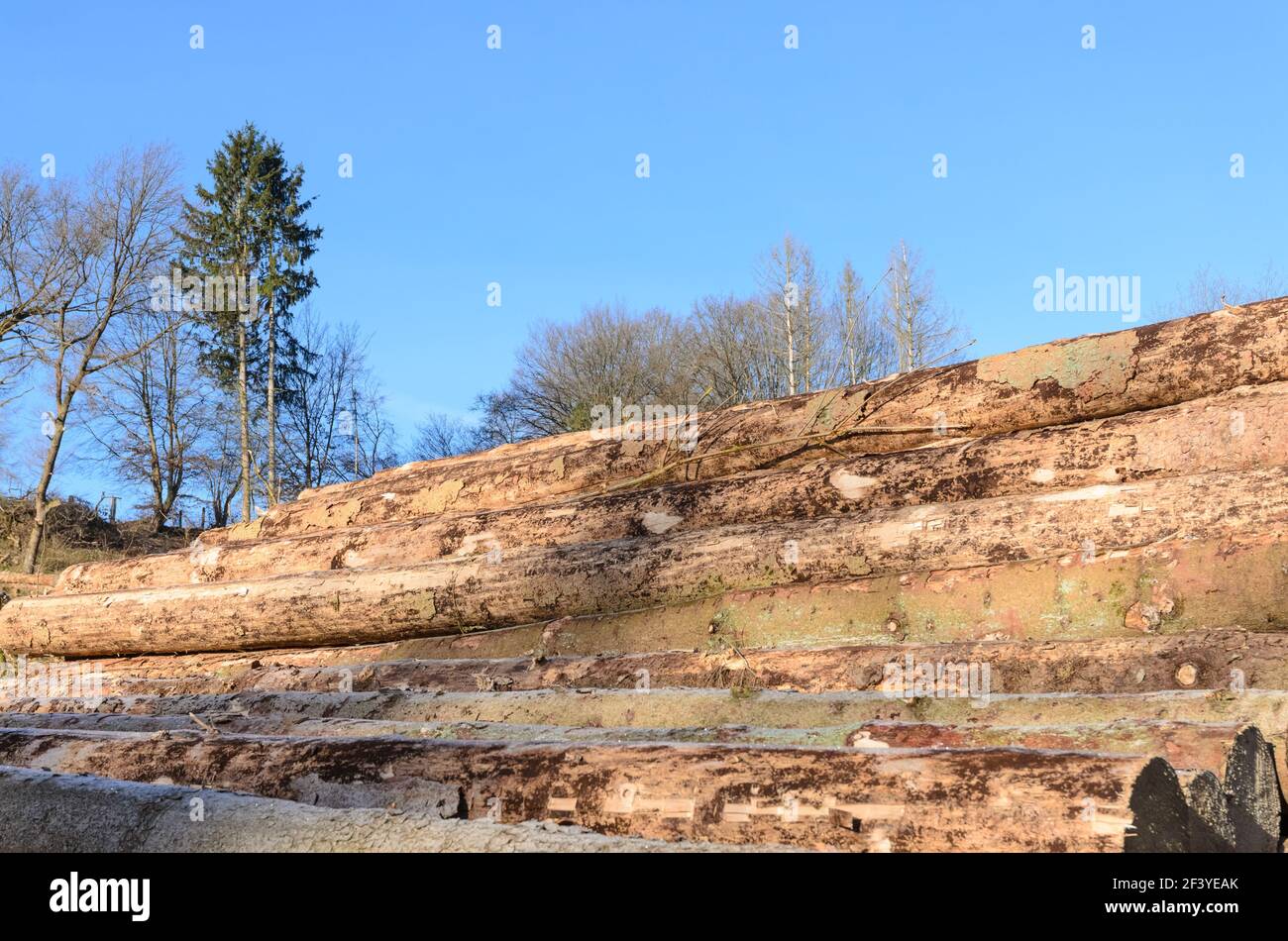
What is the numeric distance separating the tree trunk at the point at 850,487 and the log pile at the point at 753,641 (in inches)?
0.8

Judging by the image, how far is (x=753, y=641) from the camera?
18.4ft

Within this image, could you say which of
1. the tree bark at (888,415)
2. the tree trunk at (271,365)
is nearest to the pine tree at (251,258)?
the tree trunk at (271,365)

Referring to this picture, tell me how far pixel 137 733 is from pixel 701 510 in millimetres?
3425

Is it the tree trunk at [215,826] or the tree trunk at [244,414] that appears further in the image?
the tree trunk at [244,414]

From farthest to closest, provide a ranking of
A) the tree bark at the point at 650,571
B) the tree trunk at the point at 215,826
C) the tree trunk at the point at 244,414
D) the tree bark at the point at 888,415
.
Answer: the tree trunk at the point at 244,414, the tree bark at the point at 888,415, the tree bark at the point at 650,571, the tree trunk at the point at 215,826

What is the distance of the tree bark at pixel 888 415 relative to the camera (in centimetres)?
552

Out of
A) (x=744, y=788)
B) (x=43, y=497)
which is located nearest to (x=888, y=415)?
(x=744, y=788)

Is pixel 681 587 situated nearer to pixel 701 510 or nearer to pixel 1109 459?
pixel 701 510

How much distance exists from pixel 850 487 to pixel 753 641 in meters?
1.17

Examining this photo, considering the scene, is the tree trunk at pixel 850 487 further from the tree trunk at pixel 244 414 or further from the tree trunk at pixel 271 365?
the tree trunk at pixel 271 365

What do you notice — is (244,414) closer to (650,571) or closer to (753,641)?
(650,571)

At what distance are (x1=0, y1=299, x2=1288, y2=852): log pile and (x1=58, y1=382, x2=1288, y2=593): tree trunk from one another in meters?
0.02

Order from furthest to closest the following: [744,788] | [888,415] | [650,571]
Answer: [888,415], [650,571], [744,788]
